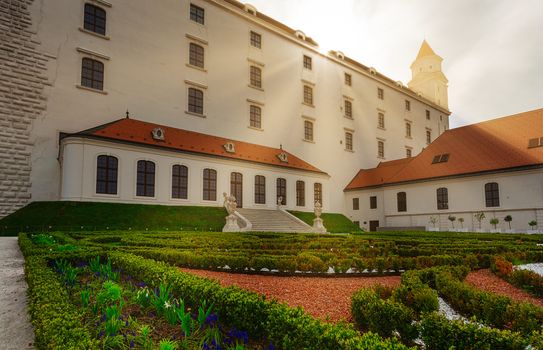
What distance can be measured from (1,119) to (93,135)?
5.78m

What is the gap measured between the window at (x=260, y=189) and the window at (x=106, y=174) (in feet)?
40.6

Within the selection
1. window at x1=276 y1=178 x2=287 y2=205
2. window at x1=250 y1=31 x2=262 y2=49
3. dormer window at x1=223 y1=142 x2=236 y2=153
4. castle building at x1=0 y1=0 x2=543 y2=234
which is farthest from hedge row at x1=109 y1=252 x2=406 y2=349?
window at x1=250 y1=31 x2=262 y2=49

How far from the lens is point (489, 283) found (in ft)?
23.2

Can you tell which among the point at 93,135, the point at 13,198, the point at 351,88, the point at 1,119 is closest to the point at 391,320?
the point at 93,135

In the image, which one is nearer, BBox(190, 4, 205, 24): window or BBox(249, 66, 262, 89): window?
BBox(190, 4, 205, 24): window

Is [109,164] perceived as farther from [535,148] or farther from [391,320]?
[535,148]

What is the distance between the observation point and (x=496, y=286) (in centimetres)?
682

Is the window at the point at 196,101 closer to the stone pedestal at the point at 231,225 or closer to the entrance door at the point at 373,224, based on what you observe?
the stone pedestal at the point at 231,225

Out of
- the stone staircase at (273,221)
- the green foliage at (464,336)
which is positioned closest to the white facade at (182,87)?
the stone staircase at (273,221)

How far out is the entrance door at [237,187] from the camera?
98.5 feet

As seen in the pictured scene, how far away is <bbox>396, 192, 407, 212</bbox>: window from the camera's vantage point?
36.0 meters

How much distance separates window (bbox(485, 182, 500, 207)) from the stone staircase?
53.2 ft

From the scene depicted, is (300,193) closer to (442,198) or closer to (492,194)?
(442,198)

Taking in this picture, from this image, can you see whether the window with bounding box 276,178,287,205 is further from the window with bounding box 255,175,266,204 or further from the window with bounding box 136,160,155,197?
the window with bounding box 136,160,155,197
